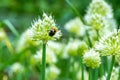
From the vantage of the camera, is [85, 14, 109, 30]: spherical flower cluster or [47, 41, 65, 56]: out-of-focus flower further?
[47, 41, 65, 56]: out-of-focus flower

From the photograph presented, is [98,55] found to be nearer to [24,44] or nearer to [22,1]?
[24,44]

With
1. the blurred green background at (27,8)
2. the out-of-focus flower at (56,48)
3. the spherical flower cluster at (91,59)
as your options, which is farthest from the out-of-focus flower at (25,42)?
the blurred green background at (27,8)

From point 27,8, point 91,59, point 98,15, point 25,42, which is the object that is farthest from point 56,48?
point 27,8

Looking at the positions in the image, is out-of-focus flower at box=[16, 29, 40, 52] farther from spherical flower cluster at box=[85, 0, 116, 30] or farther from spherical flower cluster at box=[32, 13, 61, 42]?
spherical flower cluster at box=[32, 13, 61, 42]

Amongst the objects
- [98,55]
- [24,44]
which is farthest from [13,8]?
[98,55]

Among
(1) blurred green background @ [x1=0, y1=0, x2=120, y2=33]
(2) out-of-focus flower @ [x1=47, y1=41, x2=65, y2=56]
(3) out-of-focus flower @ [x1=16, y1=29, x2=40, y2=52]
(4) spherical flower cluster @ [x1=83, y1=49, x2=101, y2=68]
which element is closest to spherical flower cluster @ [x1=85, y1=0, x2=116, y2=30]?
(4) spherical flower cluster @ [x1=83, y1=49, x2=101, y2=68]

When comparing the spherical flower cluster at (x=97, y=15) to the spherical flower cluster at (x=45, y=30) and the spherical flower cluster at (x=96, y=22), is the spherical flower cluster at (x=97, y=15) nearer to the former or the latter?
the spherical flower cluster at (x=96, y=22)

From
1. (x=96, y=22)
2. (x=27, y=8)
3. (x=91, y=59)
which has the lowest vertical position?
(x=91, y=59)

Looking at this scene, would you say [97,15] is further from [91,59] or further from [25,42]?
[25,42]
